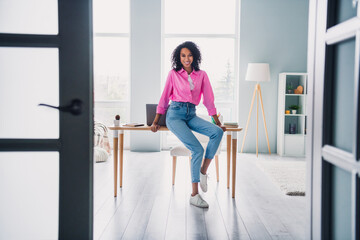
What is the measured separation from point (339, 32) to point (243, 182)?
289 cm

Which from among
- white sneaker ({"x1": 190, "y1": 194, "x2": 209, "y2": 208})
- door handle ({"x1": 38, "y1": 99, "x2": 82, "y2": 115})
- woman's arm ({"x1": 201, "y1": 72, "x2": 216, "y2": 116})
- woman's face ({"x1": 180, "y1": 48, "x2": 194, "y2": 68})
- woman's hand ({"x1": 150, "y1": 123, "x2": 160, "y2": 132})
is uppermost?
woman's face ({"x1": 180, "y1": 48, "x2": 194, "y2": 68})

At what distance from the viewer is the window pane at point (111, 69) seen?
20.5ft

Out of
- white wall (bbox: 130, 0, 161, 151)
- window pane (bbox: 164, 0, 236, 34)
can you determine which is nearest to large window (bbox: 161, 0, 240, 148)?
window pane (bbox: 164, 0, 236, 34)

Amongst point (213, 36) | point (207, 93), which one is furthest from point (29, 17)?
point (213, 36)

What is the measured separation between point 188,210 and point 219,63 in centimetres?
408

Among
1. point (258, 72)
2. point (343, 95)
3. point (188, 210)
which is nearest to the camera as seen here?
point (343, 95)

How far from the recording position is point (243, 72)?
5.97m

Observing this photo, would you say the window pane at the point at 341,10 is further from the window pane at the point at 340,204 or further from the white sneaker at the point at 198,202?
the white sneaker at the point at 198,202

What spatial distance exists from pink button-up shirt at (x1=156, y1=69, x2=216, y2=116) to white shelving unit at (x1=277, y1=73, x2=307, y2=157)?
3.02 meters

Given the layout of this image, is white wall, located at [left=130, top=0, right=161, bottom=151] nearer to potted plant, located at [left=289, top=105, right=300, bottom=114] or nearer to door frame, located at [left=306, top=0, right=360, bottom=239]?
potted plant, located at [left=289, top=105, right=300, bottom=114]

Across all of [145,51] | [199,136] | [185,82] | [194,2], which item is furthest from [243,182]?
[194,2]

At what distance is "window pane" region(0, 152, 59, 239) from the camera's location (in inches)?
55.8

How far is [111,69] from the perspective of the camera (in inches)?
249

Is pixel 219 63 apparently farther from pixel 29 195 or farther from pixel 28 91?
pixel 29 195
